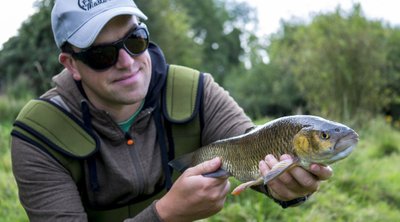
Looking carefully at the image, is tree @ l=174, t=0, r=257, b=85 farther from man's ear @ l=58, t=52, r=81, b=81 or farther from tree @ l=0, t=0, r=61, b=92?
man's ear @ l=58, t=52, r=81, b=81

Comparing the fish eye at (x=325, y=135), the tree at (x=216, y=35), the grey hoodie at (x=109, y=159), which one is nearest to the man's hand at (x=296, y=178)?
the fish eye at (x=325, y=135)

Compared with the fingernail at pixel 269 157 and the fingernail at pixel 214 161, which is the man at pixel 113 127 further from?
the fingernail at pixel 269 157

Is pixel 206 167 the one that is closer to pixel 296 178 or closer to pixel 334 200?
pixel 296 178

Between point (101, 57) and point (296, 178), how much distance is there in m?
1.05

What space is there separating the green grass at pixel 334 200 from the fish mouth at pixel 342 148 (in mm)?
2132

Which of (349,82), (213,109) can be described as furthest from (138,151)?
(349,82)

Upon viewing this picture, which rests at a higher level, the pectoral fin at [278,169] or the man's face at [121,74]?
the man's face at [121,74]

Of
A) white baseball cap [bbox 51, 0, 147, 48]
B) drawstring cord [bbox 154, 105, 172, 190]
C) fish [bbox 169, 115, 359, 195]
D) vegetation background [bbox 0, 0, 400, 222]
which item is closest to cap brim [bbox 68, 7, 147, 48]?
white baseball cap [bbox 51, 0, 147, 48]

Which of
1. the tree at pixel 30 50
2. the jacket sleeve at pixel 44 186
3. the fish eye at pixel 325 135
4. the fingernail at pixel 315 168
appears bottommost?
the tree at pixel 30 50

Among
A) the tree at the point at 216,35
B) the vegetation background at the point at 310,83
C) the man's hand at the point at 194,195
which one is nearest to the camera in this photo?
the man's hand at the point at 194,195

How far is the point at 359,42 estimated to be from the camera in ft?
51.9

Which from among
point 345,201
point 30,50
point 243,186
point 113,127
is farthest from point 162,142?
point 30,50

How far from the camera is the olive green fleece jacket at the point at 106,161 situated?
8.83ft

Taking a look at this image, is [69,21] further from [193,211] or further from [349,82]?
[349,82]
